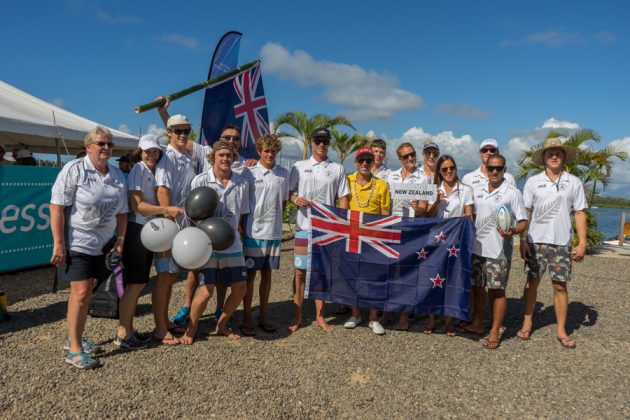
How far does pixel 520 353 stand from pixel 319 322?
2131 millimetres

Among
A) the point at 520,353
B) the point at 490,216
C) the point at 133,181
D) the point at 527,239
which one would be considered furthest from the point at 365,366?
the point at 133,181

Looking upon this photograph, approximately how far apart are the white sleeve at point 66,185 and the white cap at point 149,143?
1.95 ft

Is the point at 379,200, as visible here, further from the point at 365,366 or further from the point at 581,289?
the point at 581,289

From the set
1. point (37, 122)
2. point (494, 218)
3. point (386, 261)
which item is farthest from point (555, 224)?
point (37, 122)

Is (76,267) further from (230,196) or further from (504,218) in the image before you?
(504,218)

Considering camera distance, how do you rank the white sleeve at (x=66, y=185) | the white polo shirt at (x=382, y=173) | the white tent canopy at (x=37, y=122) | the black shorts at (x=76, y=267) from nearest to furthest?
1. the white sleeve at (x=66, y=185)
2. the black shorts at (x=76, y=267)
3. the white polo shirt at (x=382, y=173)
4. the white tent canopy at (x=37, y=122)

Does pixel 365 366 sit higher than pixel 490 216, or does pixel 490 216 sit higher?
pixel 490 216

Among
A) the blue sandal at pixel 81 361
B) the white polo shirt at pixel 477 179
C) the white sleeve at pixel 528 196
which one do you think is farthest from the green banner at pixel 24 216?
the white sleeve at pixel 528 196

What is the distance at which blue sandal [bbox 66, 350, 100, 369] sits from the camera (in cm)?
348

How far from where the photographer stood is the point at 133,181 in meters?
3.79

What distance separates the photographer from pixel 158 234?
11.8 feet

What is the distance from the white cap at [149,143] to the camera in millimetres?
3795

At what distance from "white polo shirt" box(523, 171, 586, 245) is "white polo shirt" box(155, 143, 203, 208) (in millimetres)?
3672

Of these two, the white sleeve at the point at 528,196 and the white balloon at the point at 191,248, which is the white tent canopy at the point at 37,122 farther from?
the white sleeve at the point at 528,196
